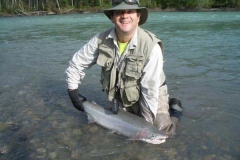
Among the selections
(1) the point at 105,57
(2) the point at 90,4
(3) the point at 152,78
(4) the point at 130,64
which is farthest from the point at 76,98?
(2) the point at 90,4

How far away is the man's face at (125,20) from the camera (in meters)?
3.90

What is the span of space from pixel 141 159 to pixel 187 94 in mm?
2862

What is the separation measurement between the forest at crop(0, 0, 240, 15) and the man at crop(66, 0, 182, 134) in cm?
6252

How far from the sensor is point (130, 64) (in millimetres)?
4012

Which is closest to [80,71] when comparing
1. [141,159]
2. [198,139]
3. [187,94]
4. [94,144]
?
[94,144]

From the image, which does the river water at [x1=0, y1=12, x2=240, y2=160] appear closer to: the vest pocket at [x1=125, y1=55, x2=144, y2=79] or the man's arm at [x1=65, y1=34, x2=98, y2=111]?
the man's arm at [x1=65, y1=34, x2=98, y2=111]

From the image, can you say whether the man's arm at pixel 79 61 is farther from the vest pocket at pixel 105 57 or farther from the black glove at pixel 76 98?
the vest pocket at pixel 105 57

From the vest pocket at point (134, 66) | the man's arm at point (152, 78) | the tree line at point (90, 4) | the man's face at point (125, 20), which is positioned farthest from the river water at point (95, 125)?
the tree line at point (90, 4)

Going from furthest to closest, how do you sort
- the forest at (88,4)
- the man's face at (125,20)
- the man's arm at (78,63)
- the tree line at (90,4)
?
1. the tree line at (90,4)
2. the forest at (88,4)
3. the man's arm at (78,63)
4. the man's face at (125,20)

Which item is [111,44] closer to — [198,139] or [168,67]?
[198,139]

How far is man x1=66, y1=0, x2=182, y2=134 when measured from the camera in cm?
395

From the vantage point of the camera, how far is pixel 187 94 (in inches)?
245

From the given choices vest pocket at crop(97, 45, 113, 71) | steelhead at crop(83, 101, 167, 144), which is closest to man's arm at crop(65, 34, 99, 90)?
vest pocket at crop(97, 45, 113, 71)

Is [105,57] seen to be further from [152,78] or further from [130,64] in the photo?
[152,78]
